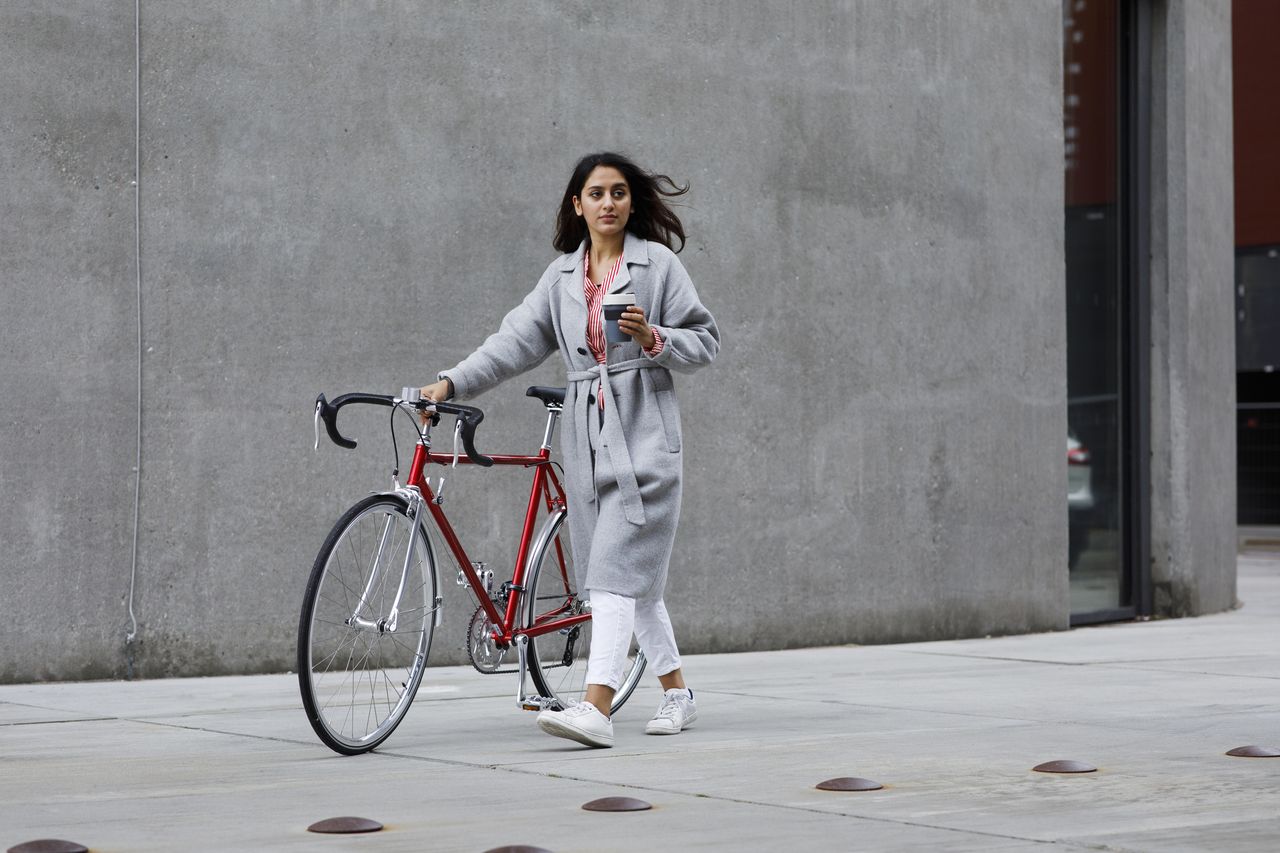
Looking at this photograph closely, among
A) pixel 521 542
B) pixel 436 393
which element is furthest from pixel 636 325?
pixel 521 542

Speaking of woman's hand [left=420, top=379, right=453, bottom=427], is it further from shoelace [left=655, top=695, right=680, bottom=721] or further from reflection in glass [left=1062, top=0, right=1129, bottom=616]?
Result: reflection in glass [left=1062, top=0, right=1129, bottom=616]

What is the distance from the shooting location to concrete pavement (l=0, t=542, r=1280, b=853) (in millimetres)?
3945

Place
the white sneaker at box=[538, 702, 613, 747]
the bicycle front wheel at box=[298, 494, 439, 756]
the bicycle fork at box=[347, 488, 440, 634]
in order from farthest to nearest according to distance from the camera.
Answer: the white sneaker at box=[538, 702, 613, 747] → the bicycle fork at box=[347, 488, 440, 634] → the bicycle front wheel at box=[298, 494, 439, 756]

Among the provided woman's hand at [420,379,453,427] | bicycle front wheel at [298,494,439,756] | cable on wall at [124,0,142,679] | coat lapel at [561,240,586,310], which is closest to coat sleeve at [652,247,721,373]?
coat lapel at [561,240,586,310]

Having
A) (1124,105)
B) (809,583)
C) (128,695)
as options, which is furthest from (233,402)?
(1124,105)

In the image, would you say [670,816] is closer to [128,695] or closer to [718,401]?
[128,695]

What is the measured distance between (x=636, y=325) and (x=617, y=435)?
0.40 m

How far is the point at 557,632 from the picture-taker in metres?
5.97

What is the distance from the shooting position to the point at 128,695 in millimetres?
6668

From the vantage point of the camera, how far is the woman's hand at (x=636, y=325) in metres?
5.29

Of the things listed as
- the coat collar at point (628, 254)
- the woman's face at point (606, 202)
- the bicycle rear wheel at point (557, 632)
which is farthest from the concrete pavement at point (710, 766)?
the woman's face at point (606, 202)

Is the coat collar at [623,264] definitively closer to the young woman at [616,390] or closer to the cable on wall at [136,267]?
the young woman at [616,390]

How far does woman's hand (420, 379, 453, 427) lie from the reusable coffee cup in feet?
1.69

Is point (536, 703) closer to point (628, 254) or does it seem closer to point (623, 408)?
point (623, 408)
